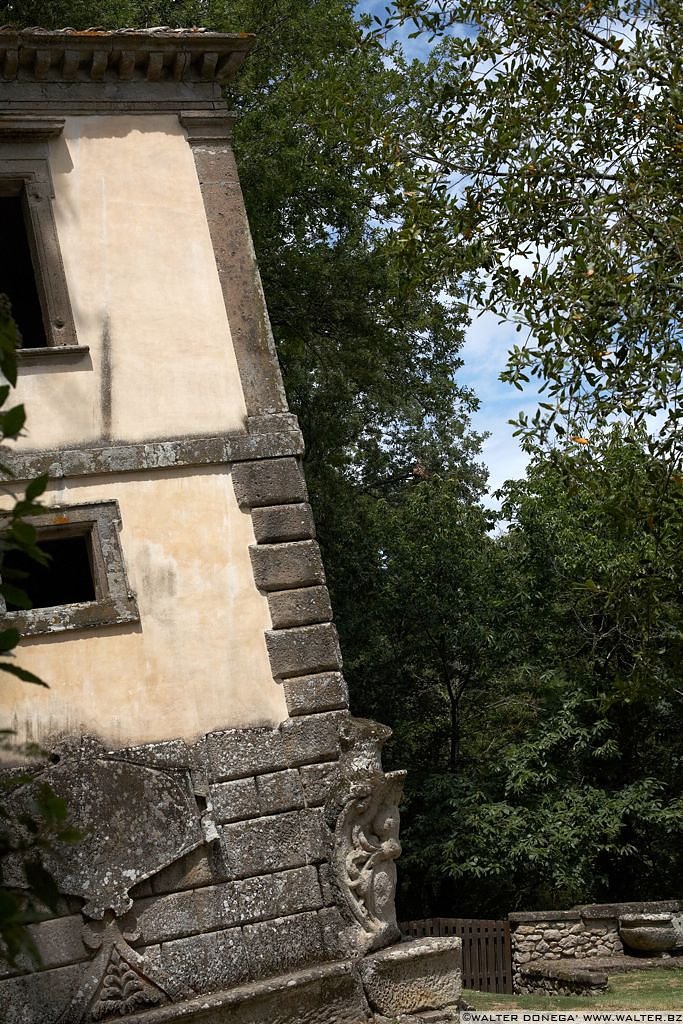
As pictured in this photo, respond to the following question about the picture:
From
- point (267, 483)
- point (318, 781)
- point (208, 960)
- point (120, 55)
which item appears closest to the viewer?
point (208, 960)

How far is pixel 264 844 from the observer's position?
854 centimetres

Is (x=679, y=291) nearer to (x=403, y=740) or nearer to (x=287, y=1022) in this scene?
(x=287, y=1022)

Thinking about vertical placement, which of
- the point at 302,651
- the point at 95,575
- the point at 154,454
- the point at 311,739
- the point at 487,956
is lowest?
the point at 487,956

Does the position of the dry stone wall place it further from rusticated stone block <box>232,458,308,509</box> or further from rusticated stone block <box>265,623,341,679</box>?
rusticated stone block <box>232,458,308,509</box>

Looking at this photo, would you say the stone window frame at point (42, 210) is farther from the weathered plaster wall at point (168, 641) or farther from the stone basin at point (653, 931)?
the stone basin at point (653, 931)

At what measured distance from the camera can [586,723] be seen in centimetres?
1853

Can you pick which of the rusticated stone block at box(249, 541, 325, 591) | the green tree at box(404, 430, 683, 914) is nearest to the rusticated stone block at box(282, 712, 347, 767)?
the rusticated stone block at box(249, 541, 325, 591)

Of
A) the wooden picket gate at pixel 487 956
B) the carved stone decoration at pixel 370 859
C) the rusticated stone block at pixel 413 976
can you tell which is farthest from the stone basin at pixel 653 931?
the carved stone decoration at pixel 370 859

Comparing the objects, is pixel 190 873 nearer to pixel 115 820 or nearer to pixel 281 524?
pixel 115 820

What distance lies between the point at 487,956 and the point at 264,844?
6748mm

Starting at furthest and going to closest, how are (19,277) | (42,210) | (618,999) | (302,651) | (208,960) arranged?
1. (19,277)
2. (618,999)
3. (42,210)
4. (302,651)
5. (208,960)

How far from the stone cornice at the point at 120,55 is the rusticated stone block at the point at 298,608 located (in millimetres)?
4136

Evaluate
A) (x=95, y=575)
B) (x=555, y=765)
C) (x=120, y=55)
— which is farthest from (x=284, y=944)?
(x=555, y=765)

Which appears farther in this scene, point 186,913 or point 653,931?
point 653,931
